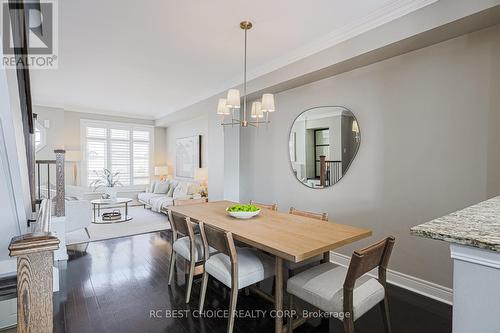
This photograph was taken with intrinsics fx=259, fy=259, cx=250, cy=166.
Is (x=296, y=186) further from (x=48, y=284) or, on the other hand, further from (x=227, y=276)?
(x=48, y=284)

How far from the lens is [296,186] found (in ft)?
12.8

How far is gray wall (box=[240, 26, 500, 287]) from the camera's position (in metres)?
2.25

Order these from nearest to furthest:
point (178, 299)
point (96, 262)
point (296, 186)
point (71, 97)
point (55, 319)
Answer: point (55, 319)
point (178, 299)
point (96, 262)
point (296, 186)
point (71, 97)

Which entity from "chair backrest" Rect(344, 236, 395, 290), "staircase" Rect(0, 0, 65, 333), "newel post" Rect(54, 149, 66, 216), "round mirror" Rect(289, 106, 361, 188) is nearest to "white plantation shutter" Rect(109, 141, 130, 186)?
"newel post" Rect(54, 149, 66, 216)

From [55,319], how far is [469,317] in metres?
2.88

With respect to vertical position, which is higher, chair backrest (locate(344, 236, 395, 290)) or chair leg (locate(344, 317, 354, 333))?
chair backrest (locate(344, 236, 395, 290))

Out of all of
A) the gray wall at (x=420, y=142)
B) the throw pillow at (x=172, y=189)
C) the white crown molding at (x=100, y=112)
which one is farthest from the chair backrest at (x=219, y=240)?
the white crown molding at (x=100, y=112)

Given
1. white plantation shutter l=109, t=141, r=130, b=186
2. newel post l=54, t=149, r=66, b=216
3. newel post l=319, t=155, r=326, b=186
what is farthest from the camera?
white plantation shutter l=109, t=141, r=130, b=186

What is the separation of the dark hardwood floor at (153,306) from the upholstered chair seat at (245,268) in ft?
1.30

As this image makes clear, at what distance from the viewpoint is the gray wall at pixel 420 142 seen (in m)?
2.25

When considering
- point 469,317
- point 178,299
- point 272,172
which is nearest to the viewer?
point 469,317

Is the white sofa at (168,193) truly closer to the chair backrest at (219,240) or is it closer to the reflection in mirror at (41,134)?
the reflection in mirror at (41,134)

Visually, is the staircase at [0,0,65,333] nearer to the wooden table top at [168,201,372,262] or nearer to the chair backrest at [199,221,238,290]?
the chair backrest at [199,221,238,290]

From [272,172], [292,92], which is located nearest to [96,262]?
[272,172]
